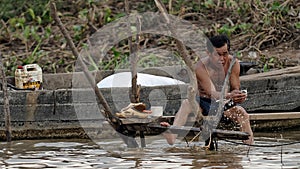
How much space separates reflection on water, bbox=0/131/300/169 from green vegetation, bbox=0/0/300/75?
2.76 m

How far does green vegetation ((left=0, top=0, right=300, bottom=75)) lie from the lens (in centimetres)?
1114

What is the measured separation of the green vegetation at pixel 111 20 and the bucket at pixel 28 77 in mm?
1911

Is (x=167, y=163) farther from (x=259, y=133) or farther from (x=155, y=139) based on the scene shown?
(x=259, y=133)

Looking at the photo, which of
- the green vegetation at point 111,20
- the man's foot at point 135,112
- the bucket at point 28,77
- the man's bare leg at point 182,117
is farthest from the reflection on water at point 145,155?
the green vegetation at point 111,20

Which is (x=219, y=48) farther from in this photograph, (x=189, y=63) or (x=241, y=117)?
(x=241, y=117)

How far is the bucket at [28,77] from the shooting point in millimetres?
8367

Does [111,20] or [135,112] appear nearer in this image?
[135,112]

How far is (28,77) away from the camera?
845cm

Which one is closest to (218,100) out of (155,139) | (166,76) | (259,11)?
(155,139)

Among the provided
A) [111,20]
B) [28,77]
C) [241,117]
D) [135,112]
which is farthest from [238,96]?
[111,20]

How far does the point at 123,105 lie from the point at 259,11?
4.60 m

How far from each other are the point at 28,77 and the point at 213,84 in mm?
2297

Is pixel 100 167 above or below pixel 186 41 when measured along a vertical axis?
below

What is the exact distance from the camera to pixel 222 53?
7039mm
